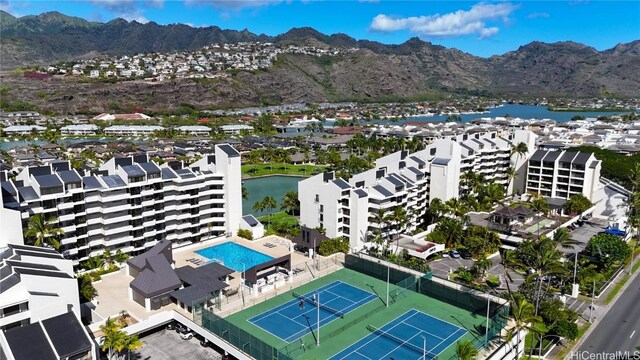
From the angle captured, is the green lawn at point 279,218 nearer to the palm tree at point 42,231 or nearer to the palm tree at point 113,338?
the palm tree at point 42,231

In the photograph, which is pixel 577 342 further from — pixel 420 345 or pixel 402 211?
pixel 402 211

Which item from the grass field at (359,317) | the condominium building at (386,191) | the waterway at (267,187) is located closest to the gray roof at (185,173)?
the condominium building at (386,191)

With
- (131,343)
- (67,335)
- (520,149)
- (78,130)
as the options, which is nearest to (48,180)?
(67,335)

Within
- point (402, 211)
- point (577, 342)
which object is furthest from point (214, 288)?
point (577, 342)

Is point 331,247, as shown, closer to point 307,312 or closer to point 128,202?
point 307,312

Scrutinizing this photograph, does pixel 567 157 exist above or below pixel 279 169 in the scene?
above
